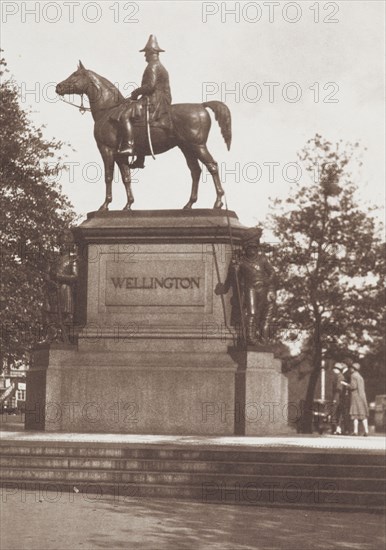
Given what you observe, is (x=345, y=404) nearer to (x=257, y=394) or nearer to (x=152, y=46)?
(x=257, y=394)

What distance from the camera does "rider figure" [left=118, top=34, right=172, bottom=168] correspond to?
2108cm

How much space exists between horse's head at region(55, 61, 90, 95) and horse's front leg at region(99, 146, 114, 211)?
118 centimetres

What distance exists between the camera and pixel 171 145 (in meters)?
21.5

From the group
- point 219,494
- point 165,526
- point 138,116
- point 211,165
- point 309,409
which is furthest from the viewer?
point 309,409

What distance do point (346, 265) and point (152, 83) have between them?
72.0 ft

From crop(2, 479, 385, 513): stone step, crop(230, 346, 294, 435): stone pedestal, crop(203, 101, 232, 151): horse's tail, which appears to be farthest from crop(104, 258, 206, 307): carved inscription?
crop(2, 479, 385, 513): stone step

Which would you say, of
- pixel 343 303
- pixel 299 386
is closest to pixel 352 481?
pixel 343 303

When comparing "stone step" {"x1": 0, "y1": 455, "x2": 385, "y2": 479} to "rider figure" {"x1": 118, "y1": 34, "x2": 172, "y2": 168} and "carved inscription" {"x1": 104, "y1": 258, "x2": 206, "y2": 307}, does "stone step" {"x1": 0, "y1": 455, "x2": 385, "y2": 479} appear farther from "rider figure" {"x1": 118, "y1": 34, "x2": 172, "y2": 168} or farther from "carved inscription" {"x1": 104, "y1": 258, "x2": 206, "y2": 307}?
"rider figure" {"x1": 118, "y1": 34, "x2": 172, "y2": 168}

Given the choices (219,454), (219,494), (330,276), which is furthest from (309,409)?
(219,494)

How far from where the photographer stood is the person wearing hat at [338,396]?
2745cm

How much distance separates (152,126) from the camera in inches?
835

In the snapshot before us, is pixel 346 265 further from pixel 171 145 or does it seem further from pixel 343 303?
pixel 171 145

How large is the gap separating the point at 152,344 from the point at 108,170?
341cm

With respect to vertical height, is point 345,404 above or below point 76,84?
below
